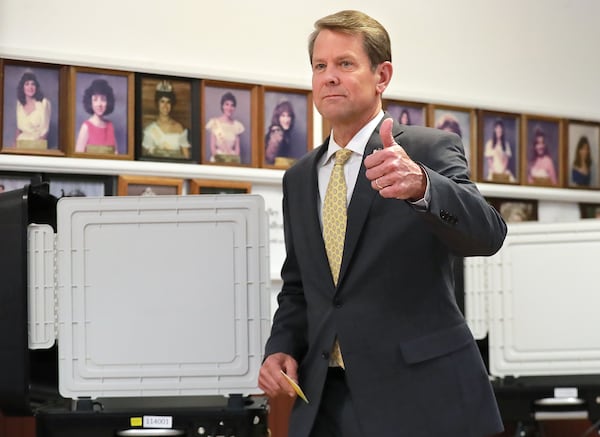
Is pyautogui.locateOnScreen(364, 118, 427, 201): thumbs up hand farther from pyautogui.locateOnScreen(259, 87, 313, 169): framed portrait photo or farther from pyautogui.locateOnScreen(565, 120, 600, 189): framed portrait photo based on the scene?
pyautogui.locateOnScreen(565, 120, 600, 189): framed portrait photo

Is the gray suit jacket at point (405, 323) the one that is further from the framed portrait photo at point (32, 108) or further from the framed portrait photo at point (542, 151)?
the framed portrait photo at point (542, 151)

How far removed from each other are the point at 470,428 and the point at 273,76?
107 inches

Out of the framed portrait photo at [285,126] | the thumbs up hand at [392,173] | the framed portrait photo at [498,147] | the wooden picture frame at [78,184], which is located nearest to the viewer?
the thumbs up hand at [392,173]

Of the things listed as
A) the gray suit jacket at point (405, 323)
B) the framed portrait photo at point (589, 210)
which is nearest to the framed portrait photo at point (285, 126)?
the framed portrait photo at point (589, 210)

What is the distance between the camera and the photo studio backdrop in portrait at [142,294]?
275 cm

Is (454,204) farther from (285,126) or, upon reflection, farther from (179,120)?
(285,126)

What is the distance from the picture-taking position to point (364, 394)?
2057mm

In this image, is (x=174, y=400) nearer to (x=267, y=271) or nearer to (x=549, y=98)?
(x=267, y=271)

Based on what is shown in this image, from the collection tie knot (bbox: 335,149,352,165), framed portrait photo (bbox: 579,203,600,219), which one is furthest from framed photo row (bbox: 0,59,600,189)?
tie knot (bbox: 335,149,352,165)

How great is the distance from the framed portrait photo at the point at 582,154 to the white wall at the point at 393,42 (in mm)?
81

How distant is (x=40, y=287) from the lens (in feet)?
9.11

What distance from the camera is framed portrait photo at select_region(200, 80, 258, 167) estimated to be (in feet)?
14.1

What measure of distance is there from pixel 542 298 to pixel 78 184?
6.49 feet

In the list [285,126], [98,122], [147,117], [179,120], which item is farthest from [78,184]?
[285,126]
